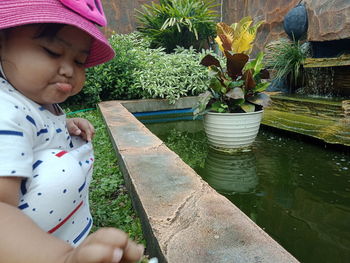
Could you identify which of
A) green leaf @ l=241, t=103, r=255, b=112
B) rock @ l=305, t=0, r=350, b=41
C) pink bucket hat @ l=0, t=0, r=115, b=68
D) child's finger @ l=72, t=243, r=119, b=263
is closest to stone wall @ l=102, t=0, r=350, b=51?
rock @ l=305, t=0, r=350, b=41

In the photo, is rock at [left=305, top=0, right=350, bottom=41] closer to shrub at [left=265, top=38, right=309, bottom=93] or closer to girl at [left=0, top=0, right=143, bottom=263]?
shrub at [left=265, top=38, right=309, bottom=93]

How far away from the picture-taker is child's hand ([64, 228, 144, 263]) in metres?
0.50

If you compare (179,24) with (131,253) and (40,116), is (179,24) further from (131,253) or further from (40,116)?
(131,253)

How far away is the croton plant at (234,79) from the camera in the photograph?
292cm

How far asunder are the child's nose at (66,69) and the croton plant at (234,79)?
2131 mm

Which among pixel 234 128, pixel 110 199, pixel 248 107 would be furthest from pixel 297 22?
pixel 110 199

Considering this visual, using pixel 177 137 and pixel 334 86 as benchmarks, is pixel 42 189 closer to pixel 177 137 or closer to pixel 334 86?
pixel 177 137

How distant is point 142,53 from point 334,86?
3.46 meters

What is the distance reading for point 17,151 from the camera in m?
0.67

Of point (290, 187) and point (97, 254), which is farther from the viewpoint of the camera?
point (290, 187)

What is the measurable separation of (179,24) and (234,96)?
4.54 m

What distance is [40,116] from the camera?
84cm

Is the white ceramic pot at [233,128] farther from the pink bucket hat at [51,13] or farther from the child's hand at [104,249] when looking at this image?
the child's hand at [104,249]

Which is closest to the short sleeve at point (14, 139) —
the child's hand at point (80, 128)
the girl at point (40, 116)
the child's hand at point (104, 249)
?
the girl at point (40, 116)
